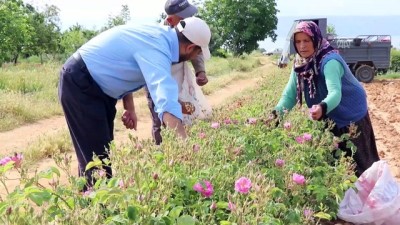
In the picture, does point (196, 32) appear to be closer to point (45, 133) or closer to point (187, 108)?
point (187, 108)

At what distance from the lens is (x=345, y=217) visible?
3387 mm

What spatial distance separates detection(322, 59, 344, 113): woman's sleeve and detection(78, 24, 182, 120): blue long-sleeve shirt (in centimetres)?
113

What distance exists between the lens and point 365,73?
19.2 m

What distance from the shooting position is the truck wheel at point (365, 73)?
19.0m

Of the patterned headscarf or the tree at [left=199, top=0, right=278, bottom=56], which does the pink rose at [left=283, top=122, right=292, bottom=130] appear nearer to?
the patterned headscarf

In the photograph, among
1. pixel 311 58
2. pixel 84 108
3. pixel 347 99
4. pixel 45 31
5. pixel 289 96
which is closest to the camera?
pixel 84 108

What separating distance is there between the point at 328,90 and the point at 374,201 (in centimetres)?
75

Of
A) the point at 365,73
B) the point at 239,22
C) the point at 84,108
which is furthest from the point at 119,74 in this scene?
the point at 239,22

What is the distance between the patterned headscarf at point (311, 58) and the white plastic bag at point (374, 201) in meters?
0.66

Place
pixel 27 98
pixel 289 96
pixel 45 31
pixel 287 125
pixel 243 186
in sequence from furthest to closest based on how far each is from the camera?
pixel 45 31 → pixel 27 98 → pixel 289 96 → pixel 287 125 → pixel 243 186

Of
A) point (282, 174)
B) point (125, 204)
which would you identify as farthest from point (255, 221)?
→ point (282, 174)

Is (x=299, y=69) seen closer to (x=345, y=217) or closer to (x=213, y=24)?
(x=345, y=217)

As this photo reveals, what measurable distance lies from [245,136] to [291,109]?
1.13 m

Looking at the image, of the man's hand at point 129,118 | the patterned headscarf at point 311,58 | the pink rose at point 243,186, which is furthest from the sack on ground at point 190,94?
the pink rose at point 243,186
